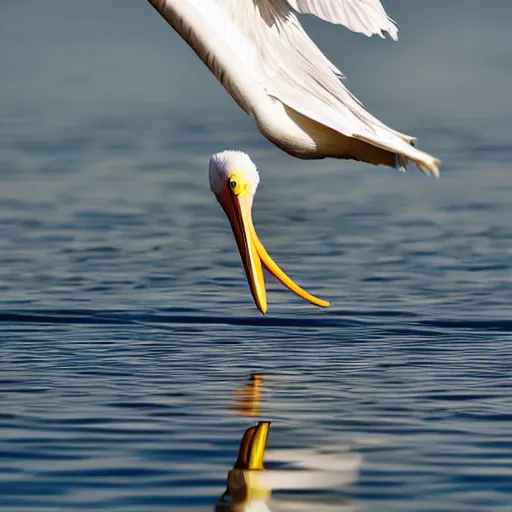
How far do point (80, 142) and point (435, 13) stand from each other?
13.4m

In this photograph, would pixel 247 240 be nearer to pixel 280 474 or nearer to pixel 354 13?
pixel 354 13

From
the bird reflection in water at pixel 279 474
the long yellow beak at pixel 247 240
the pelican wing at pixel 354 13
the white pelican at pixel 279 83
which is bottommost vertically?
the bird reflection in water at pixel 279 474

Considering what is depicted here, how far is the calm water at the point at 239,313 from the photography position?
7.23 meters

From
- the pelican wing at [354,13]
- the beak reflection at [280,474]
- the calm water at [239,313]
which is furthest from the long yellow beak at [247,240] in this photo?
the beak reflection at [280,474]

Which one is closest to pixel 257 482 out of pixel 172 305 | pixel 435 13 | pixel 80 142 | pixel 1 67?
pixel 172 305

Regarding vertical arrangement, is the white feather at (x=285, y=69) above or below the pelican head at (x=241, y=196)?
above

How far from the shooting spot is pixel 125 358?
31.3ft

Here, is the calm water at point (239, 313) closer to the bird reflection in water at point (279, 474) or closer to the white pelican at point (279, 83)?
the bird reflection in water at point (279, 474)

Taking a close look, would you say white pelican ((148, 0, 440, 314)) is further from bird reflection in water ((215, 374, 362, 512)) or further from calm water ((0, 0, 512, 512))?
bird reflection in water ((215, 374, 362, 512))

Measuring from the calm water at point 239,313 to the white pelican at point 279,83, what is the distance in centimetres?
93

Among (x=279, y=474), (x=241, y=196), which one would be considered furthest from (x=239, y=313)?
(x=279, y=474)

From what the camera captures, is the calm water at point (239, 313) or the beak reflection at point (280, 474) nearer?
the beak reflection at point (280, 474)

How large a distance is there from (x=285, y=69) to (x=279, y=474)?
294cm

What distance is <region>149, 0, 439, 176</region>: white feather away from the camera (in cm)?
923
